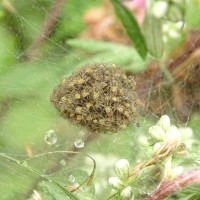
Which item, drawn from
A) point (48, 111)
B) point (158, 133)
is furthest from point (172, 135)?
point (48, 111)

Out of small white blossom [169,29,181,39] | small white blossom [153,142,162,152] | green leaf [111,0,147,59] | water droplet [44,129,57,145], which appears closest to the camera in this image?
green leaf [111,0,147,59]

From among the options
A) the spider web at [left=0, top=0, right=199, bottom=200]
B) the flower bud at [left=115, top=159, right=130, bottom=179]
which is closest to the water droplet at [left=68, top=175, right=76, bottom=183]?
the spider web at [left=0, top=0, right=199, bottom=200]

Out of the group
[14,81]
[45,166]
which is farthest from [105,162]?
[14,81]

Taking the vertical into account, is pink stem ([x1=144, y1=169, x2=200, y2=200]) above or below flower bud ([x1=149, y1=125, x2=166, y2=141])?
below

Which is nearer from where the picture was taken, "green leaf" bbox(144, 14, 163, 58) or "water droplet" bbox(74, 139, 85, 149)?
"green leaf" bbox(144, 14, 163, 58)

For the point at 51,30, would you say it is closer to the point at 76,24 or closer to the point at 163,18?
the point at 76,24

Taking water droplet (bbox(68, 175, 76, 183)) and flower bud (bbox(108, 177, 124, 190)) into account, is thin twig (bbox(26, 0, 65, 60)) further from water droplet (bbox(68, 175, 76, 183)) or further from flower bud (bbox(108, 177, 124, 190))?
flower bud (bbox(108, 177, 124, 190))
